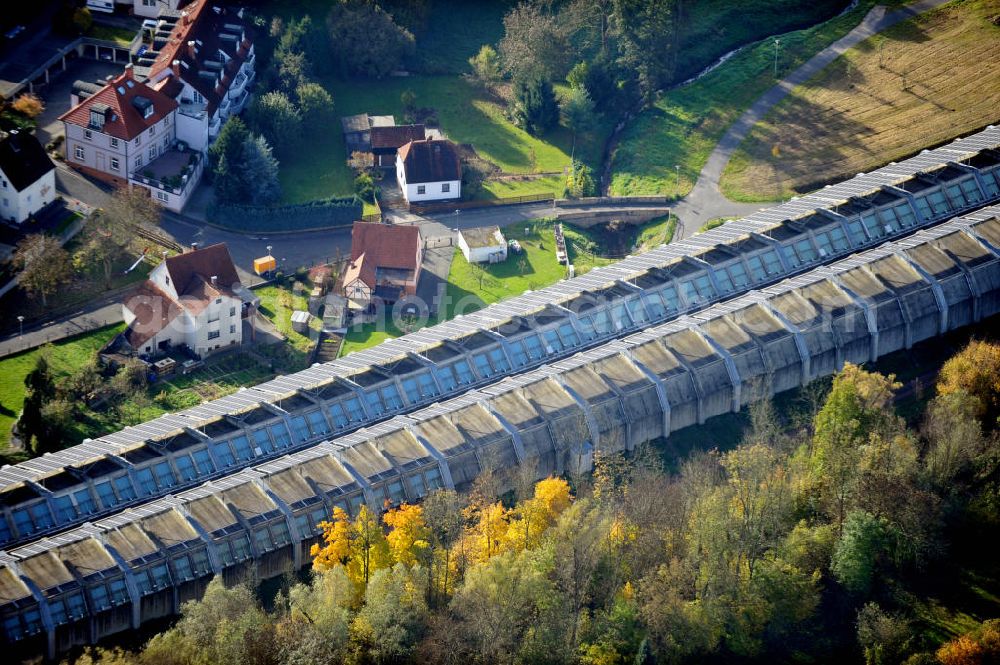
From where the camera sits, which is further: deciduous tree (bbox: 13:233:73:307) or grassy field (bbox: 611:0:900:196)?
grassy field (bbox: 611:0:900:196)

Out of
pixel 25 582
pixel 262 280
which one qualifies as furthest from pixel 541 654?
pixel 262 280

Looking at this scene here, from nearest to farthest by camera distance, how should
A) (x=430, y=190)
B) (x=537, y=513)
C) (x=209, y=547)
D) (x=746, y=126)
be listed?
(x=209, y=547), (x=537, y=513), (x=430, y=190), (x=746, y=126)

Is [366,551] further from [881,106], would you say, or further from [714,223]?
[881,106]

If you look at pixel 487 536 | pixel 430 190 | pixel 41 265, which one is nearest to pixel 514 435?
pixel 487 536

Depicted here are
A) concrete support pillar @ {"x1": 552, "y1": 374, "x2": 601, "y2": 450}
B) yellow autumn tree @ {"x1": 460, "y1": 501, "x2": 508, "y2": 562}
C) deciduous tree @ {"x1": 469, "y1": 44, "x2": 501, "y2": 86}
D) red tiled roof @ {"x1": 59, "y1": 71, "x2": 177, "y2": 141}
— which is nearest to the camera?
yellow autumn tree @ {"x1": 460, "y1": 501, "x2": 508, "y2": 562}

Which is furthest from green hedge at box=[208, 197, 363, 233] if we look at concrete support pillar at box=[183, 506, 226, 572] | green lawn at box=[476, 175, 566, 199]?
concrete support pillar at box=[183, 506, 226, 572]

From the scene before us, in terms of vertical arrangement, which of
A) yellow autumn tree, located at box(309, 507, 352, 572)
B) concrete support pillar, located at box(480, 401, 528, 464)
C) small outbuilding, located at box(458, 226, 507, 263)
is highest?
small outbuilding, located at box(458, 226, 507, 263)

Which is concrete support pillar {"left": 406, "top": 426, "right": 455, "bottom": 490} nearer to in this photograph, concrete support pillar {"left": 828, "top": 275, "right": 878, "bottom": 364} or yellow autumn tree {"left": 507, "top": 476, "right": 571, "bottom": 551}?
yellow autumn tree {"left": 507, "top": 476, "right": 571, "bottom": 551}
